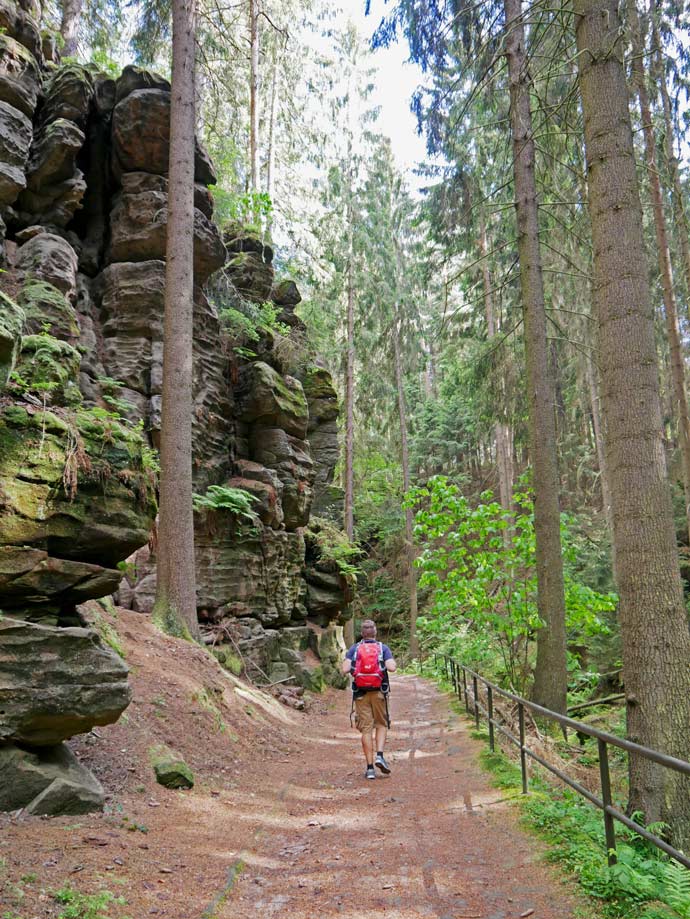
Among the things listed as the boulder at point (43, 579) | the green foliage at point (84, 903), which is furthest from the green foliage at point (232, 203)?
the green foliage at point (84, 903)

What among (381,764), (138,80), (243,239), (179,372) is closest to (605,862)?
(381,764)

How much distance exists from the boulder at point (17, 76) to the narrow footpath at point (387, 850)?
1196 centimetres

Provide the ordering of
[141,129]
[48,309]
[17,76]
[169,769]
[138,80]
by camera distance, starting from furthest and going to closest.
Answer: [138,80] → [141,129] → [17,76] → [48,309] → [169,769]

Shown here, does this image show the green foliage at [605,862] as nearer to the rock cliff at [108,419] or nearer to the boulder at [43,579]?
the rock cliff at [108,419]

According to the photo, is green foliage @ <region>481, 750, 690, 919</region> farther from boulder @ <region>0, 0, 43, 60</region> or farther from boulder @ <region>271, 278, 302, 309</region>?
boulder @ <region>271, 278, 302, 309</region>

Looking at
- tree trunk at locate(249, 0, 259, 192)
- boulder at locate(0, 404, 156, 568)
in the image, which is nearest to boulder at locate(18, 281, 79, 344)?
boulder at locate(0, 404, 156, 568)

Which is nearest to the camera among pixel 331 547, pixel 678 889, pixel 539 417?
pixel 678 889

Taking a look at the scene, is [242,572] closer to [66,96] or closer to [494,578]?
[494,578]

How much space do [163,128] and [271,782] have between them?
12.4m

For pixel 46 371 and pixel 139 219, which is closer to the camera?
pixel 46 371

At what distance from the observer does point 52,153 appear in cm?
1164

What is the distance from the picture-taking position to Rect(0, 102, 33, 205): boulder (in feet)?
34.3

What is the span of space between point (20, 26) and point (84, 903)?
→ 47.0 feet

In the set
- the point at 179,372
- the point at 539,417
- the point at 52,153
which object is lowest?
the point at 539,417
